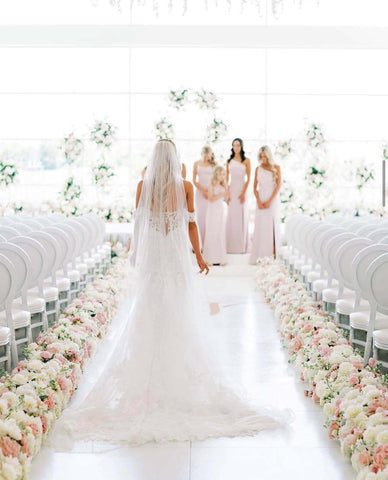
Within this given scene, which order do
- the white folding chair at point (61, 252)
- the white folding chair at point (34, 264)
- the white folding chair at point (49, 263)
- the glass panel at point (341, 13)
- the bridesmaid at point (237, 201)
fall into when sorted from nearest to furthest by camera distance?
the white folding chair at point (34, 264) < the white folding chair at point (49, 263) < the white folding chair at point (61, 252) < the bridesmaid at point (237, 201) < the glass panel at point (341, 13)

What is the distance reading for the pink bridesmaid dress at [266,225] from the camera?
39.4ft

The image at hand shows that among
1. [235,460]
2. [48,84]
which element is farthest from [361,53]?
[235,460]

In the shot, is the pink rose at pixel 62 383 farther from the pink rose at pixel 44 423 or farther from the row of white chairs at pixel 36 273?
the pink rose at pixel 44 423

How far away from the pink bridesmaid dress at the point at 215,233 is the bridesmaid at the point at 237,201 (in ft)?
1.57

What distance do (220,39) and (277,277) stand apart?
844 centimetres

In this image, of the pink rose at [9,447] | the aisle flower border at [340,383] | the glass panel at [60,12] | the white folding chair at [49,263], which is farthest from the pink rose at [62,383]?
the glass panel at [60,12]

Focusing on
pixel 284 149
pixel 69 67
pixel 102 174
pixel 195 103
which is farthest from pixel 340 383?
pixel 69 67

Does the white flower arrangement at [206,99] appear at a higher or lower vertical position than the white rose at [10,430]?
higher

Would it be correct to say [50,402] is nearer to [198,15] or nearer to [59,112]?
[59,112]

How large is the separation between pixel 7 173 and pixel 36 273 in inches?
332

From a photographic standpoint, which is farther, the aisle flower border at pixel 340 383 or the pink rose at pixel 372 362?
the pink rose at pixel 372 362

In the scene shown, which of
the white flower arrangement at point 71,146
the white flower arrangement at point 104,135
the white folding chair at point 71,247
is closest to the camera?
the white folding chair at point 71,247

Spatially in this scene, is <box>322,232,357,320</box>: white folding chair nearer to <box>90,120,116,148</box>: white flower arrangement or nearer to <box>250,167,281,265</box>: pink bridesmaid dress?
<box>250,167,281,265</box>: pink bridesmaid dress

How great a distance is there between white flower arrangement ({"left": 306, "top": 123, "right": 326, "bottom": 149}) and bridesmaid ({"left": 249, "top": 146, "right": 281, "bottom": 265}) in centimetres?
300
